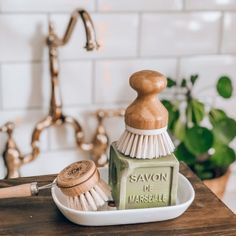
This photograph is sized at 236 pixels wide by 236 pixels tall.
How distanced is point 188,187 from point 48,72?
1.31 ft

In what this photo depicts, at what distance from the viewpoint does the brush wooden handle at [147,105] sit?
0.61 m

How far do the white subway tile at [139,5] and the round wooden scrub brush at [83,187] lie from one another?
42cm

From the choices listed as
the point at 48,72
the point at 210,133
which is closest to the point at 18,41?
the point at 48,72

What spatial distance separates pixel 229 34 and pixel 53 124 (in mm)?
408

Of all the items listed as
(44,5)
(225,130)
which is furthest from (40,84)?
(225,130)

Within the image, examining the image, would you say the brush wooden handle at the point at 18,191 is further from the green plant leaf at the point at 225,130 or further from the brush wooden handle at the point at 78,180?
the green plant leaf at the point at 225,130

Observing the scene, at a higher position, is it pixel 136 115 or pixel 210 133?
pixel 136 115

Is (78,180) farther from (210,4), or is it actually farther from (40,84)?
(210,4)

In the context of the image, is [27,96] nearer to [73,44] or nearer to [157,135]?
[73,44]

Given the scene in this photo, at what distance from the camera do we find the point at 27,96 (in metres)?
0.99

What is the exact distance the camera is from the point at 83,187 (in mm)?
619

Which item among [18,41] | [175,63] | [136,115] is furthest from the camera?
[175,63]

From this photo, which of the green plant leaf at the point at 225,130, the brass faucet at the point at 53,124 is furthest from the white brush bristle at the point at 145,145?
the green plant leaf at the point at 225,130

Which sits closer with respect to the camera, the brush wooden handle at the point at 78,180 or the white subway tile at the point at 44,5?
the brush wooden handle at the point at 78,180
